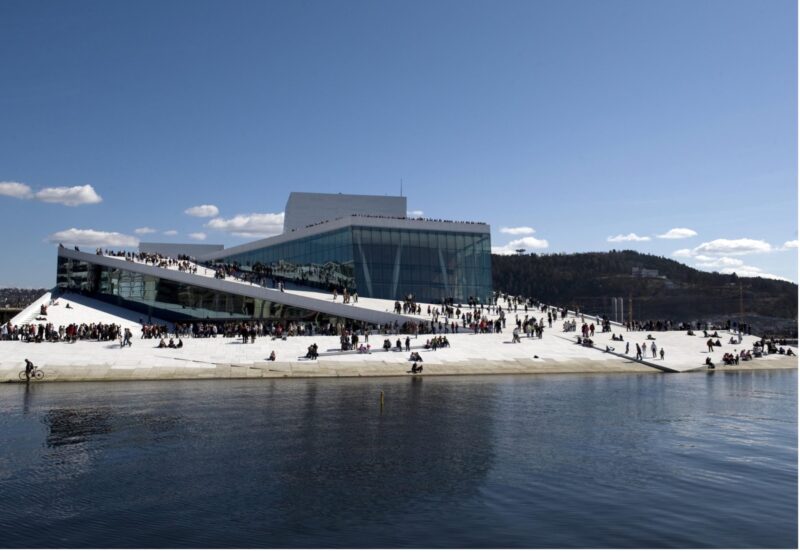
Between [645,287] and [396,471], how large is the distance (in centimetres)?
17300

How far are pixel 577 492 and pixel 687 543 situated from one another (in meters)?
3.07

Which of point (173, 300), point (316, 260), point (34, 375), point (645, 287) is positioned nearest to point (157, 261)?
point (173, 300)

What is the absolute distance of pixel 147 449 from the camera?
57.3 feet

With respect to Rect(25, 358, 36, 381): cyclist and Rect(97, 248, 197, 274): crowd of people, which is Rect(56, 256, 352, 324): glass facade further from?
Rect(25, 358, 36, 381): cyclist

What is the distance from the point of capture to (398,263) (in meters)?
57.5

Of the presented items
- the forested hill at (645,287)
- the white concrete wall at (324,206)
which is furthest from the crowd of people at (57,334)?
the forested hill at (645,287)

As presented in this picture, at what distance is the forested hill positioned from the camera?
15012cm

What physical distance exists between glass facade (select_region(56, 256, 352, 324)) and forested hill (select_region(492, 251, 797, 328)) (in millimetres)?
109720

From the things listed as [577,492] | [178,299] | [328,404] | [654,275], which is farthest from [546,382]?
[654,275]

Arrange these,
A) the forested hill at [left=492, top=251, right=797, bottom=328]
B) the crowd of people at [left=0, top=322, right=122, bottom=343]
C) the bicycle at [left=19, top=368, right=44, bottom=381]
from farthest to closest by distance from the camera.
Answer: the forested hill at [left=492, top=251, right=797, bottom=328] < the crowd of people at [left=0, top=322, right=122, bottom=343] < the bicycle at [left=19, top=368, right=44, bottom=381]

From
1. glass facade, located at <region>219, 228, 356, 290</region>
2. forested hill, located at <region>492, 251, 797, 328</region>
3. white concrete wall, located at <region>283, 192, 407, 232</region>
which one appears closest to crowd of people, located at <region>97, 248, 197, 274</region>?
glass facade, located at <region>219, 228, 356, 290</region>

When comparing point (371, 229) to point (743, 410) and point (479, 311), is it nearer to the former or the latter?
point (479, 311)

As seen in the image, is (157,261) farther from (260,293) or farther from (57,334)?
(57,334)

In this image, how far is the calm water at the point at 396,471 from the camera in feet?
37.7
